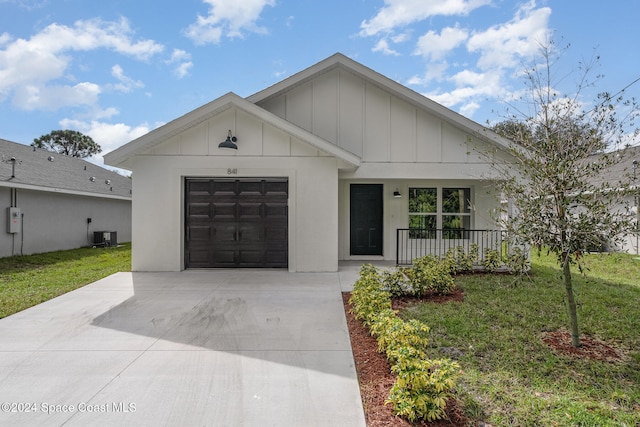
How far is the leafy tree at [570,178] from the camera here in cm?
400

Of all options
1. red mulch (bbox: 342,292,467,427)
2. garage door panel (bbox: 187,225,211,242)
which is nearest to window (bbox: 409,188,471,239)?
garage door panel (bbox: 187,225,211,242)

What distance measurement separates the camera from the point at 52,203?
1371 cm

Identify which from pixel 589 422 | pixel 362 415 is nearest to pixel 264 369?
pixel 362 415

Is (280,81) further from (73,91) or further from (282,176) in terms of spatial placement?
(73,91)

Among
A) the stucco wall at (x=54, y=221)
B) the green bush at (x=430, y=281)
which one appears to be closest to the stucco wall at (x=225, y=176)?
the green bush at (x=430, y=281)

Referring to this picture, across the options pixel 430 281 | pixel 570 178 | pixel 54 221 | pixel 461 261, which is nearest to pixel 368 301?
pixel 430 281

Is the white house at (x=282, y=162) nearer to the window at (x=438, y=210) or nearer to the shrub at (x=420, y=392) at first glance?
the window at (x=438, y=210)

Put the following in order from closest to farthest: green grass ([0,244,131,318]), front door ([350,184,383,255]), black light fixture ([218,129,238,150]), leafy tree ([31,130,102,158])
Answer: green grass ([0,244,131,318])
black light fixture ([218,129,238,150])
front door ([350,184,383,255])
leafy tree ([31,130,102,158])

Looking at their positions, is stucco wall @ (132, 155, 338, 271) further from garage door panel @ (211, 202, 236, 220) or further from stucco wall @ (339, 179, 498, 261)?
stucco wall @ (339, 179, 498, 261)

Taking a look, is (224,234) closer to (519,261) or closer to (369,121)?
(369,121)

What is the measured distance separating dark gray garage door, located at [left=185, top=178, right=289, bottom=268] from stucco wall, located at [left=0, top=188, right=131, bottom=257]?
7.94m

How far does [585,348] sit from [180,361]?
4.74m

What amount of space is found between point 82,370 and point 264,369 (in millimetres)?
1858

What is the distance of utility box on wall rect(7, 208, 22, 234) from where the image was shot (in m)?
11.7
